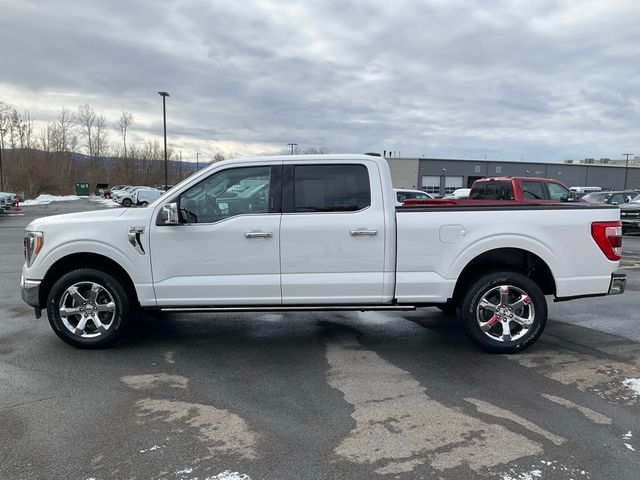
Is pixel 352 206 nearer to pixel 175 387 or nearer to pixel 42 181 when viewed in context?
pixel 175 387

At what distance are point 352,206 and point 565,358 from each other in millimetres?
2721

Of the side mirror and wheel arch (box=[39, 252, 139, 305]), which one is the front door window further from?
wheel arch (box=[39, 252, 139, 305])

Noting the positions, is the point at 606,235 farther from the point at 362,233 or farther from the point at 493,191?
the point at 493,191

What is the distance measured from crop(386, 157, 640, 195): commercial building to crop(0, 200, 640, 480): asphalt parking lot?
2874 inches

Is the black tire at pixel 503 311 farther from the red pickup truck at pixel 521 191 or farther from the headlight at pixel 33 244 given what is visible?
the red pickup truck at pixel 521 191

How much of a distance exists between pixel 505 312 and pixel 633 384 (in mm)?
1248

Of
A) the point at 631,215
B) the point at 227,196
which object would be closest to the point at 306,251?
the point at 227,196

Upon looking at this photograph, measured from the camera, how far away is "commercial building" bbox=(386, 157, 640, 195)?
7881 centimetres

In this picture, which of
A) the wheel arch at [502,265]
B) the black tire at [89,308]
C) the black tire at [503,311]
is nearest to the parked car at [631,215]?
the wheel arch at [502,265]

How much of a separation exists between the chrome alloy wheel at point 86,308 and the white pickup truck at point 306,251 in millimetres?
13

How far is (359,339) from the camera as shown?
220 inches

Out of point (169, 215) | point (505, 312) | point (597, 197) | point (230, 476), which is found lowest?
point (230, 476)

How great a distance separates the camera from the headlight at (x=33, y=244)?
4.94 metres

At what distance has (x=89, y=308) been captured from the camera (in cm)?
502
